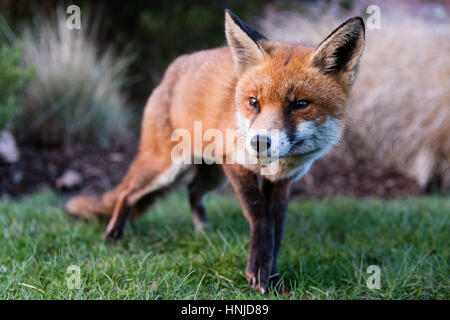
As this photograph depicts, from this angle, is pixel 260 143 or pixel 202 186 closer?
pixel 260 143

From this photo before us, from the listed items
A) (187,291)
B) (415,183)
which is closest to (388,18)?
(415,183)

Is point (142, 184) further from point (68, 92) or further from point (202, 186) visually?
point (68, 92)

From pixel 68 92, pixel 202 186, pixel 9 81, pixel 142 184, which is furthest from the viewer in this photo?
pixel 68 92

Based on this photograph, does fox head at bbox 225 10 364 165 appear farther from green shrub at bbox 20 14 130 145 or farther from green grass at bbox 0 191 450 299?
green shrub at bbox 20 14 130 145

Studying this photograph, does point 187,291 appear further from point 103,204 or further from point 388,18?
point 388,18

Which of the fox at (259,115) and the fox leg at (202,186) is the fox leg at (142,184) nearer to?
the fox at (259,115)

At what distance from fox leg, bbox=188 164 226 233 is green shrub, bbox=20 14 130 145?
338 cm

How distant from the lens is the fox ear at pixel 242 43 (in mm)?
2584

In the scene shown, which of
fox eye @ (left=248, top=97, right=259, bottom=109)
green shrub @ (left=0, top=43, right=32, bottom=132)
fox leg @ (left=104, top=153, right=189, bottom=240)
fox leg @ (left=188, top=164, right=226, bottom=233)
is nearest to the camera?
fox eye @ (left=248, top=97, right=259, bottom=109)

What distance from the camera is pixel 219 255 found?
299 centimetres

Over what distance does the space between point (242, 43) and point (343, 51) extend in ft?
2.02

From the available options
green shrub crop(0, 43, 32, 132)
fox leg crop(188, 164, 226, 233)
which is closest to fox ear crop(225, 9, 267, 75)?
fox leg crop(188, 164, 226, 233)

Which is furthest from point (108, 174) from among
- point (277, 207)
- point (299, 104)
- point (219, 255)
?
point (299, 104)

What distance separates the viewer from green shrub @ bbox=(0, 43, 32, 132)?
16.0 ft
